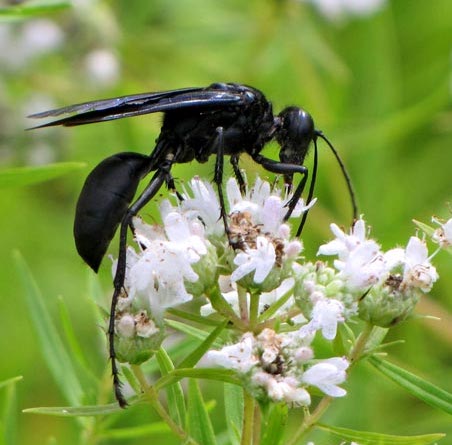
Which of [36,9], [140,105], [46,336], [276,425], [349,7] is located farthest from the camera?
[349,7]

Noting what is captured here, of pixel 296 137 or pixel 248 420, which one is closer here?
pixel 248 420

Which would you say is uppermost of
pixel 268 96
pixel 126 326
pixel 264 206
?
pixel 264 206

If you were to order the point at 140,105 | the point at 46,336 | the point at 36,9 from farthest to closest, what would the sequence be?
the point at 46,336 → the point at 36,9 → the point at 140,105

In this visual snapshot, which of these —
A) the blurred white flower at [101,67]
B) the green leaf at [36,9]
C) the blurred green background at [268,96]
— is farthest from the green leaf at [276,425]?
the blurred white flower at [101,67]

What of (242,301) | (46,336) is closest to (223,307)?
(242,301)

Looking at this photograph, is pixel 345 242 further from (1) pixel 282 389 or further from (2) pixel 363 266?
(1) pixel 282 389

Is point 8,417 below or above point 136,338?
below
